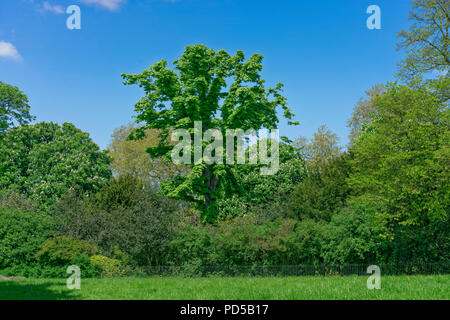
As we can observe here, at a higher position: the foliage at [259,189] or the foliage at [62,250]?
the foliage at [259,189]

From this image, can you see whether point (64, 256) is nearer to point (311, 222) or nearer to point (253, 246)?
point (253, 246)

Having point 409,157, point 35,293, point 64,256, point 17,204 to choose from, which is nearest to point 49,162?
point 17,204

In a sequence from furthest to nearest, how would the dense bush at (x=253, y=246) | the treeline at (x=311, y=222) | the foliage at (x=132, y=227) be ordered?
the foliage at (x=132, y=227) < the dense bush at (x=253, y=246) < the treeline at (x=311, y=222)

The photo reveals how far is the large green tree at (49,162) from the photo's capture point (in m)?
37.9

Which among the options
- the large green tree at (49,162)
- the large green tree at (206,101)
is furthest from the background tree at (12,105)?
the large green tree at (206,101)

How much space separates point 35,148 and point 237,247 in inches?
1014

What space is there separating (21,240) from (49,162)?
51.1 feet

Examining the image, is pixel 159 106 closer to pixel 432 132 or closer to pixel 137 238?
pixel 137 238

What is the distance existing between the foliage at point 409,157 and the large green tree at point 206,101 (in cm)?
1053

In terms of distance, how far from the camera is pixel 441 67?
26.2m

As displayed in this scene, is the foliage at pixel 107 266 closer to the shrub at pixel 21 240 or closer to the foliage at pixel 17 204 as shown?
the shrub at pixel 21 240

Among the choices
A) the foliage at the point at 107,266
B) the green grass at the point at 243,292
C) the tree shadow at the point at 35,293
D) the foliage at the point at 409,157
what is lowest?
the foliage at the point at 107,266

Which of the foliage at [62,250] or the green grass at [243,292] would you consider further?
the foliage at [62,250]
